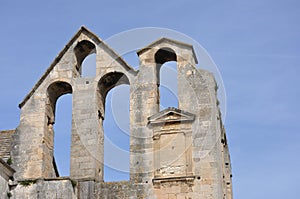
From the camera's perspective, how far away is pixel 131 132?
17719 millimetres

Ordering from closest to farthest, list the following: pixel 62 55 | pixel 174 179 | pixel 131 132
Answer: pixel 174 179 → pixel 131 132 → pixel 62 55

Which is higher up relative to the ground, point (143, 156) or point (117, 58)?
point (117, 58)

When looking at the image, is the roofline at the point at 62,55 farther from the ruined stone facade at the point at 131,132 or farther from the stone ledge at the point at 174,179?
the stone ledge at the point at 174,179

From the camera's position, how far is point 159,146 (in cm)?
1739

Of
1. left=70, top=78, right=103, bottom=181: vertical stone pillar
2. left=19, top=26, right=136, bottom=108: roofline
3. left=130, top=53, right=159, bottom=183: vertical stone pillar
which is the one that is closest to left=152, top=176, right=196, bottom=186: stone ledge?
left=130, top=53, right=159, bottom=183: vertical stone pillar

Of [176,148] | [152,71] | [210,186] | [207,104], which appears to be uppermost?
[152,71]

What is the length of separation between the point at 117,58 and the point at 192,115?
2.91 metres

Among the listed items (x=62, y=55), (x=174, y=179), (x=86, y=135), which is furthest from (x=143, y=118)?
(x=62, y=55)

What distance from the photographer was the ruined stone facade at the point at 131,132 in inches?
668

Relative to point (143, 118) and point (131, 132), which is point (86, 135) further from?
point (143, 118)

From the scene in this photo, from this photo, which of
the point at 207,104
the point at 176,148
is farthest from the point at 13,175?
the point at 207,104

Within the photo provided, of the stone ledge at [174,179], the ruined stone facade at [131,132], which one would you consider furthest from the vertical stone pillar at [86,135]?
the stone ledge at [174,179]

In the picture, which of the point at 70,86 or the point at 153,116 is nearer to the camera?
the point at 153,116

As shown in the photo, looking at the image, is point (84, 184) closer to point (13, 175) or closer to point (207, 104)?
point (13, 175)
